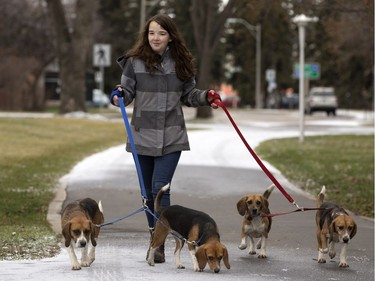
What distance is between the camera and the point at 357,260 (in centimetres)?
982

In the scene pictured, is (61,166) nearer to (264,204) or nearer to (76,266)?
(264,204)

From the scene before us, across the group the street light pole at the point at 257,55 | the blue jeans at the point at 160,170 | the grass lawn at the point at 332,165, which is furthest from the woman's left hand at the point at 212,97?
the street light pole at the point at 257,55

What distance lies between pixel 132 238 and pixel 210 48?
119ft

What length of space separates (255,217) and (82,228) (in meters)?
1.73

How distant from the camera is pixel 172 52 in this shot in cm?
885

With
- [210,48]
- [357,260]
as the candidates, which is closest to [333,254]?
[357,260]

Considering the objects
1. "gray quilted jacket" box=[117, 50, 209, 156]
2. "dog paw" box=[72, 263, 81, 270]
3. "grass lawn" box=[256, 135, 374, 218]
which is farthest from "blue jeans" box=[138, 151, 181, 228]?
"grass lawn" box=[256, 135, 374, 218]

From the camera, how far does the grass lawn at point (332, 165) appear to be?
615 inches

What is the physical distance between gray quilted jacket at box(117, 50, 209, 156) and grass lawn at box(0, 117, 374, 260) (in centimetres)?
140

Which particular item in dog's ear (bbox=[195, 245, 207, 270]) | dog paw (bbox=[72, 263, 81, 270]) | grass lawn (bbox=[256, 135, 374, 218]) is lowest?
grass lawn (bbox=[256, 135, 374, 218])

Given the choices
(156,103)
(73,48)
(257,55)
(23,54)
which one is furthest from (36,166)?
(257,55)

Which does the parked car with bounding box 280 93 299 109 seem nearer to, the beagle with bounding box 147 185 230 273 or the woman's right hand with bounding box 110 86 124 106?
the woman's right hand with bounding box 110 86 124 106

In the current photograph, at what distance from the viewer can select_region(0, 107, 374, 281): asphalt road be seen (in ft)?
28.1

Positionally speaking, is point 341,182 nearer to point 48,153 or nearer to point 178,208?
point 48,153
